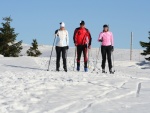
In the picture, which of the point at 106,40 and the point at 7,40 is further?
the point at 7,40

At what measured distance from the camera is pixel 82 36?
14500 mm

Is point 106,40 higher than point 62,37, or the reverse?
A: point 62,37

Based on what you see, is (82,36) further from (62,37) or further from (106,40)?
(106,40)

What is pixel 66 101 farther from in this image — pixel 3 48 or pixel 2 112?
pixel 3 48

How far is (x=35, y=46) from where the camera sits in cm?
6378

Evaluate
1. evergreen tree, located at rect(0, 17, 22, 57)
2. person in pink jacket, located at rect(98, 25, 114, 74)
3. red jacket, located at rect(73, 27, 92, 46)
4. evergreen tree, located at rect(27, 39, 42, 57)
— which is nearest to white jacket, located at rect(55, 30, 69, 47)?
red jacket, located at rect(73, 27, 92, 46)

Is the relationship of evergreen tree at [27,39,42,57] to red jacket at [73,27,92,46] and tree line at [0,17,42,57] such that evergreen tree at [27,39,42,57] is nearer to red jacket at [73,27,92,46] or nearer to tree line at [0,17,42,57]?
tree line at [0,17,42,57]

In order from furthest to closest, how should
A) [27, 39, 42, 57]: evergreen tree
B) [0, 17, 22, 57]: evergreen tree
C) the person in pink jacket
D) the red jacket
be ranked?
[27, 39, 42, 57]: evergreen tree, [0, 17, 22, 57]: evergreen tree, the person in pink jacket, the red jacket

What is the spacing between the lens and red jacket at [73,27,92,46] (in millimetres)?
14430

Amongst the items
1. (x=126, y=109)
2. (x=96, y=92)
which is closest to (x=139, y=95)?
(x=96, y=92)

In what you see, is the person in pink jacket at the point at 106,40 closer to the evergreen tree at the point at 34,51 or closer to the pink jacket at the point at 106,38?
the pink jacket at the point at 106,38

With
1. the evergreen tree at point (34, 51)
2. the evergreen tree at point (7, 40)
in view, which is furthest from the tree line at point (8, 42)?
the evergreen tree at point (34, 51)

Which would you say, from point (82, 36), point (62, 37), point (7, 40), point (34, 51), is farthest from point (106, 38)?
point (34, 51)

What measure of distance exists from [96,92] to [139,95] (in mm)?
812
